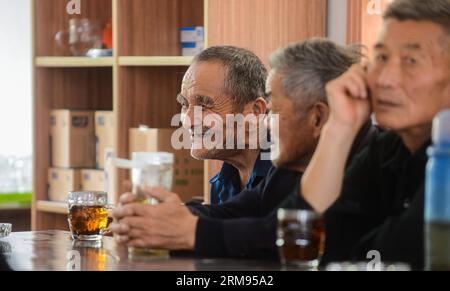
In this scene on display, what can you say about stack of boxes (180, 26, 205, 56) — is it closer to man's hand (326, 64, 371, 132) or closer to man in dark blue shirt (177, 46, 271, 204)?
man in dark blue shirt (177, 46, 271, 204)

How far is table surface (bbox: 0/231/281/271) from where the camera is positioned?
1.59 meters

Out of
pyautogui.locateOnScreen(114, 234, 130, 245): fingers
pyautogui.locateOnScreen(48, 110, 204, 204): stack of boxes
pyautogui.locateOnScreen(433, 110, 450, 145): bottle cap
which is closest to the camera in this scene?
pyautogui.locateOnScreen(433, 110, 450, 145): bottle cap

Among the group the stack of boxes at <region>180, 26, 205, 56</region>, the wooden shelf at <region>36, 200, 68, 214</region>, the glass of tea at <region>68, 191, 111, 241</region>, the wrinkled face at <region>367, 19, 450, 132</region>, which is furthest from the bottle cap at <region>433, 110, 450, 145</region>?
the wooden shelf at <region>36, 200, 68, 214</region>

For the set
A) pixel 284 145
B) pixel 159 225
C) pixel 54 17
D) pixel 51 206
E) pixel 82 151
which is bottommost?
pixel 51 206

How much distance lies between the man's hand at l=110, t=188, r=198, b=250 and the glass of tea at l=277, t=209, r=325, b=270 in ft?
0.83

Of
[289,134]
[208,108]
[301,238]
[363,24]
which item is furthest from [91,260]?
[363,24]

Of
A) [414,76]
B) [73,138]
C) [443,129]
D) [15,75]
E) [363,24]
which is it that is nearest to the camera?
[443,129]

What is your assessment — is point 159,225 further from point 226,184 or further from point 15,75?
point 15,75

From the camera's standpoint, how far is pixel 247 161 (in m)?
2.67

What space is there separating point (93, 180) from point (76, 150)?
183 mm

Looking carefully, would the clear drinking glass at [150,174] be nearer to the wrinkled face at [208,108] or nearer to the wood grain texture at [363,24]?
the wrinkled face at [208,108]

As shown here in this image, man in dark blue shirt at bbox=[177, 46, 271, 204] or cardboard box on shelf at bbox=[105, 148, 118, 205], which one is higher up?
man in dark blue shirt at bbox=[177, 46, 271, 204]

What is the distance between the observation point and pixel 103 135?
4016 mm

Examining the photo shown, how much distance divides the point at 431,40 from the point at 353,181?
0.98 ft
